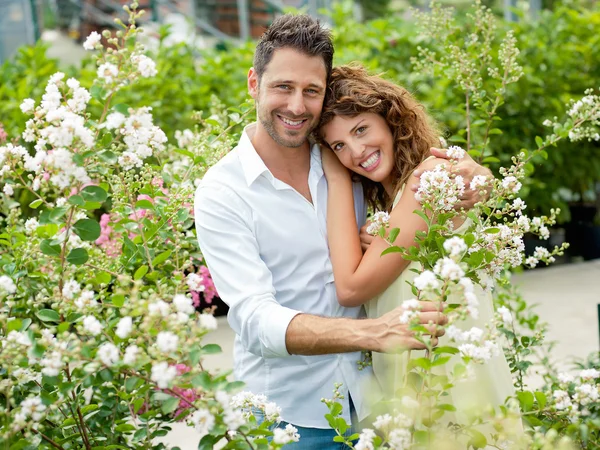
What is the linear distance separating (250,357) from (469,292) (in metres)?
1.08

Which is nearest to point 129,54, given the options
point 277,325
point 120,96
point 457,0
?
point 277,325

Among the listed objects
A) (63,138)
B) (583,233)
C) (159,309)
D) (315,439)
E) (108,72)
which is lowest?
(583,233)

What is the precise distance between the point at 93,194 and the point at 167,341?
46 centimetres

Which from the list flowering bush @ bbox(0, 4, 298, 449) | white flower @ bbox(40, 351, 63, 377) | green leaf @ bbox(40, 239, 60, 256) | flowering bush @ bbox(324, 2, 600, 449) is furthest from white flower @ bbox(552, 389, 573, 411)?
green leaf @ bbox(40, 239, 60, 256)

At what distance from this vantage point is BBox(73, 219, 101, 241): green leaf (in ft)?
5.43

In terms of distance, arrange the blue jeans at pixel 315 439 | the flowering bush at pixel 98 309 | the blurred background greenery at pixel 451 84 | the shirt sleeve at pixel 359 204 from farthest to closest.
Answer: the blurred background greenery at pixel 451 84, the shirt sleeve at pixel 359 204, the blue jeans at pixel 315 439, the flowering bush at pixel 98 309

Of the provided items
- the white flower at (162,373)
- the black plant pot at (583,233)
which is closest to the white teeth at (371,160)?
the white flower at (162,373)

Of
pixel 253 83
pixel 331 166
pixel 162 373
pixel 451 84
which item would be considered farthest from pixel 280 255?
pixel 451 84

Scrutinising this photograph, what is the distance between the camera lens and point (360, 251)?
2266 millimetres

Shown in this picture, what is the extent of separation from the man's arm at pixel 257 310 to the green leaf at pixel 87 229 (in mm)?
530

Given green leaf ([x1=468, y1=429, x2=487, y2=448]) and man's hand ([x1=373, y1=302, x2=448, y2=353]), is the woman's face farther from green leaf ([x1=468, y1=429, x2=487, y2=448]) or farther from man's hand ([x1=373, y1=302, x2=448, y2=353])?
green leaf ([x1=468, y1=429, x2=487, y2=448])

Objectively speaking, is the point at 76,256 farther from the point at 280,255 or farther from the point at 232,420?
the point at 280,255

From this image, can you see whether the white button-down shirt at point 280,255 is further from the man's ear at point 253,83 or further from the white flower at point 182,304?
the white flower at point 182,304

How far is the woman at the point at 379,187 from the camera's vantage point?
2.14m
